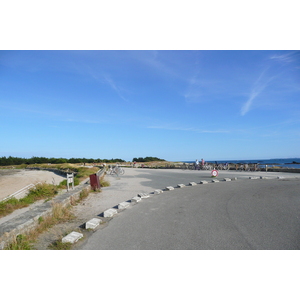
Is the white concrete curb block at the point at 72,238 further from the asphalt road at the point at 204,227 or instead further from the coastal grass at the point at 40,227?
the coastal grass at the point at 40,227

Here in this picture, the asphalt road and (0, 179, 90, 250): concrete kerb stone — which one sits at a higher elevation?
(0, 179, 90, 250): concrete kerb stone

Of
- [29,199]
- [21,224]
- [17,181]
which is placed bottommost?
[17,181]

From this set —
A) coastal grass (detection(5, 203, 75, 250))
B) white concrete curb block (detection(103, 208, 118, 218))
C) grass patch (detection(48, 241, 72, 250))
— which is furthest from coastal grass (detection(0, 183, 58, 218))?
grass patch (detection(48, 241, 72, 250))

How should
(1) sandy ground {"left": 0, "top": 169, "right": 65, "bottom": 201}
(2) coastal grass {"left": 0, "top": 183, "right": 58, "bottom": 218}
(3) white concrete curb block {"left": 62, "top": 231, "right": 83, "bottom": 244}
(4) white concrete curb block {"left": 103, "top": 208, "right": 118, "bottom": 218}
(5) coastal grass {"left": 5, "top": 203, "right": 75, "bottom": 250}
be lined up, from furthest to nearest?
(1) sandy ground {"left": 0, "top": 169, "right": 65, "bottom": 201} → (2) coastal grass {"left": 0, "top": 183, "right": 58, "bottom": 218} → (4) white concrete curb block {"left": 103, "top": 208, "right": 118, "bottom": 218} → (3) white concrete curb block {"left": 62, "top": 231, "right": 83, "bottom": 244} → (5) coastal grass {"left": 5, "top": 203, "right": 75, "bottom": 250}

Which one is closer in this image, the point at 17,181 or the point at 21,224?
the point at 21,224

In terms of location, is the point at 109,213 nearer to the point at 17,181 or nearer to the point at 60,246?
the point at 60,246

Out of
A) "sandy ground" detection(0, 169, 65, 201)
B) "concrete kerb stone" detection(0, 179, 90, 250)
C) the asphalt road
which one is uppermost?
"concrete kerb stone" detection(0, 179, 90, 250)

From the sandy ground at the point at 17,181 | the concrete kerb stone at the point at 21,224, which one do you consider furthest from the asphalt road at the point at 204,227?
the sandy ground at the point at 17,181

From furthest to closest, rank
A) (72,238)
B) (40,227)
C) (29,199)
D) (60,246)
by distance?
(29,199), (40,227), (72,238), (60,246)

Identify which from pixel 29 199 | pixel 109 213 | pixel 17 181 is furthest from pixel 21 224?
pixel 17 181

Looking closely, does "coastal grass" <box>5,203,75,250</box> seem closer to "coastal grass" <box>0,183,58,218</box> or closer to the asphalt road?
the asphalt road

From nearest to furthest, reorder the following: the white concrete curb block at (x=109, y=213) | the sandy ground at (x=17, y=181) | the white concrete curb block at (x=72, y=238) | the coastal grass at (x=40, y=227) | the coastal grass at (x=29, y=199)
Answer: the coastal grass at (x=40, y=227) < the white concrete curb block at (x=72, y=238) < the white concrete curb block at (x=109, y=213) < the coastal grass at (x=29, y=199) < the sandy ground at (x=17, y=181)

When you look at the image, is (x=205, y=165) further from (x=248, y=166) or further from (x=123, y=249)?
(x=123, y=249)

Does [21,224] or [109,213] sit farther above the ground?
[21,224]
